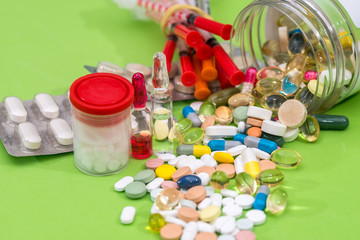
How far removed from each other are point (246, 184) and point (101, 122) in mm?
379

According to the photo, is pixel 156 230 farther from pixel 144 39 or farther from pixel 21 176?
pixel 144 39

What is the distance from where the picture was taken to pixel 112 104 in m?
1.30

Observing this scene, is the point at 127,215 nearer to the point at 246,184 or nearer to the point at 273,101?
the point at 246,184

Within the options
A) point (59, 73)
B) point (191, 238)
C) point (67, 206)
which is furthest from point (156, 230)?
point (59, 73)

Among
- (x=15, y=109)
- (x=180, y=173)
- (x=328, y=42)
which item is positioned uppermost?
(x=328, y=42)

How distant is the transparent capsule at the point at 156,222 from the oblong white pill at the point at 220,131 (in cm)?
38

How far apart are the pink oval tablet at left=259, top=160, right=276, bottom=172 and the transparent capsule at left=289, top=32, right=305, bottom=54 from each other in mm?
487

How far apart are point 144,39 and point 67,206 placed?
966 mm

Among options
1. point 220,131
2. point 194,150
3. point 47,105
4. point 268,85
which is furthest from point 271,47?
point 47,105

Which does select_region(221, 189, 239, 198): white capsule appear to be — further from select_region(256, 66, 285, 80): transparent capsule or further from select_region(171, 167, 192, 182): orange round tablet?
select_region(256, 66, 285, 80): transparent capsule

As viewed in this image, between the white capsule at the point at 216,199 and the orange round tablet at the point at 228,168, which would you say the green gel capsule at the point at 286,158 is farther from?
the white capsule at the point at 216,199

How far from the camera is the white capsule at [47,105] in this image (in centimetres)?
158

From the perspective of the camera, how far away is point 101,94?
1333 mm

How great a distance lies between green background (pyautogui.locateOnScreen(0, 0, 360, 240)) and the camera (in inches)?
48.4
